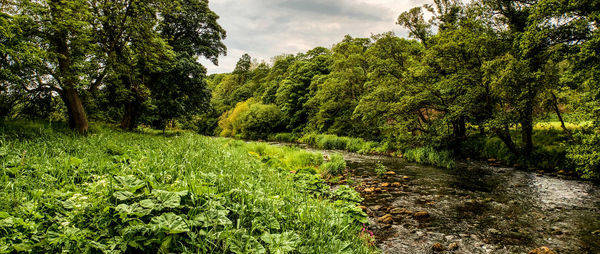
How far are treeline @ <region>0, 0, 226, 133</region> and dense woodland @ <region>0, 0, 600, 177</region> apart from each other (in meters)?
0.06

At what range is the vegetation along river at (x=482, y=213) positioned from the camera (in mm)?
5000

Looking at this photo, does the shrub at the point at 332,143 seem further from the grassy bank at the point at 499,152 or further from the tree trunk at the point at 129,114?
the tree trunk at the point at 129,114

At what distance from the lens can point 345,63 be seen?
30625 mm

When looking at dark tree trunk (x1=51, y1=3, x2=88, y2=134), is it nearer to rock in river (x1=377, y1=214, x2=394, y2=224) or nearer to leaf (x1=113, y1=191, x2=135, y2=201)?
leaf (x1=113, y1=191, x2=135, y2=201)

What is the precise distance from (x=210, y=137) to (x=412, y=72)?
50.4ft

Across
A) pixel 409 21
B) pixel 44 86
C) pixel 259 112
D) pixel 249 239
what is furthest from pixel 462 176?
pixel 259 112

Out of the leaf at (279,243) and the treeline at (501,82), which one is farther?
the treeline at (501,82)

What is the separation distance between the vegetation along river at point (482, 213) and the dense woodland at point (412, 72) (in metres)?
2.33

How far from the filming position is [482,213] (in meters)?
6.64

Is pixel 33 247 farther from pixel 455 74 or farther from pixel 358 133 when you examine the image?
pixel 358 133

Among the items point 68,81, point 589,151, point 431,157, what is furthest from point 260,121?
point 589,151

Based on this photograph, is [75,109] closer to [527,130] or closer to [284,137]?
[527,130]

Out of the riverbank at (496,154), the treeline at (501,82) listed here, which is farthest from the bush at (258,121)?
the riverbank at (496,154)

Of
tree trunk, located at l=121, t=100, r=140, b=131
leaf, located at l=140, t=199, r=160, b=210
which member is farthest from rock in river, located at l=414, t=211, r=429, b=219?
tree trunk, located at l=121, t=100, r=140, b=131
